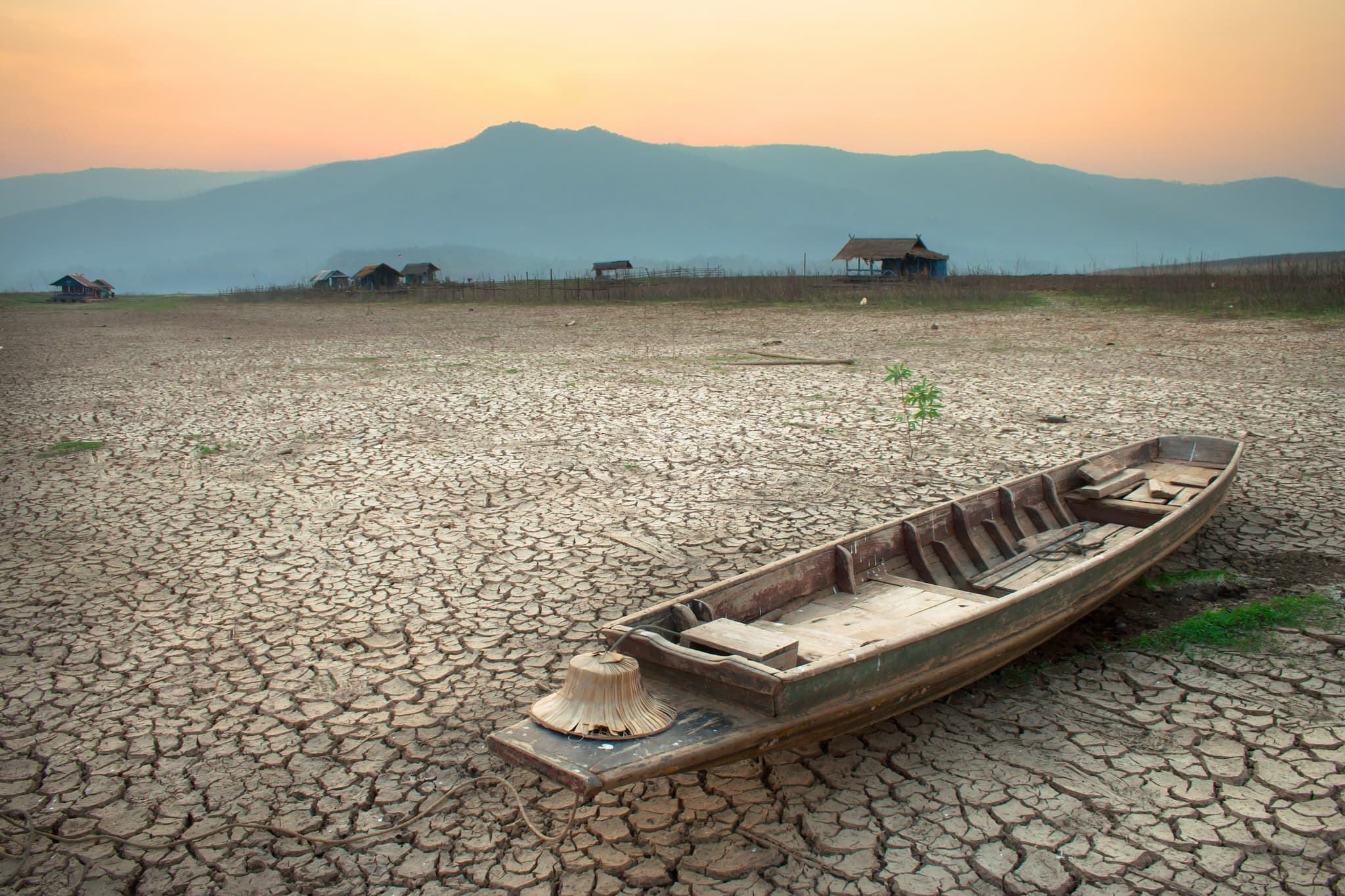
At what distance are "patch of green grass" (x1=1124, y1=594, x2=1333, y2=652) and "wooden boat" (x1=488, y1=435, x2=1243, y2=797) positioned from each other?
1.25 feet

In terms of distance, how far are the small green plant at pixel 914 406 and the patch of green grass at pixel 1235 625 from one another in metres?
3.96

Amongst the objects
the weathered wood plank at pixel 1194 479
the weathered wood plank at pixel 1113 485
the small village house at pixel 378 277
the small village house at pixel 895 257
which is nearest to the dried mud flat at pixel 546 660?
the weathered wood plank at pixel 1194 479

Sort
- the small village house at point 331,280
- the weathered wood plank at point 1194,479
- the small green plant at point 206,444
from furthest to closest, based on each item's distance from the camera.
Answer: the small village house at point 331,280 → the small green plant at point 206,444 → the weathered wood plank at point 1194,479

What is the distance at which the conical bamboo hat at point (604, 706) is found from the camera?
2.98 meters

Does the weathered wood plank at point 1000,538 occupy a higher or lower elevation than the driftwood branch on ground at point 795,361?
lower

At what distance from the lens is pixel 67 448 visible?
9.52 metres

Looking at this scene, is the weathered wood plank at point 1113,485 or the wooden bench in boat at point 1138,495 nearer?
the wooden bench in boat at point 1138,495

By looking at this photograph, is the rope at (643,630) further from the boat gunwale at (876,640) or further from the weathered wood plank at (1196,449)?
the weathered wood plank at (1196,449)

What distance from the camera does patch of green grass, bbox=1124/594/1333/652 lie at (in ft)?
15.3

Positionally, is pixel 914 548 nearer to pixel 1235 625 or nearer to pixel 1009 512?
pixel 1009 512

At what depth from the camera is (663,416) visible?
11148 millimetres

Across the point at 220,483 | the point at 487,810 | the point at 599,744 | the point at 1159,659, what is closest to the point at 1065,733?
the point at 1159,659

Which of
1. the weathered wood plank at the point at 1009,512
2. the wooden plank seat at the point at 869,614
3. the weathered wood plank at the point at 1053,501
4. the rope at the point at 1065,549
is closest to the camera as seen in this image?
the wooden plank seat at the point at 869,614

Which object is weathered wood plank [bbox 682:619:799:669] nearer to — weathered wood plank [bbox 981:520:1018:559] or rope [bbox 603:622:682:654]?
rope [bbox 603:622:682:654]
